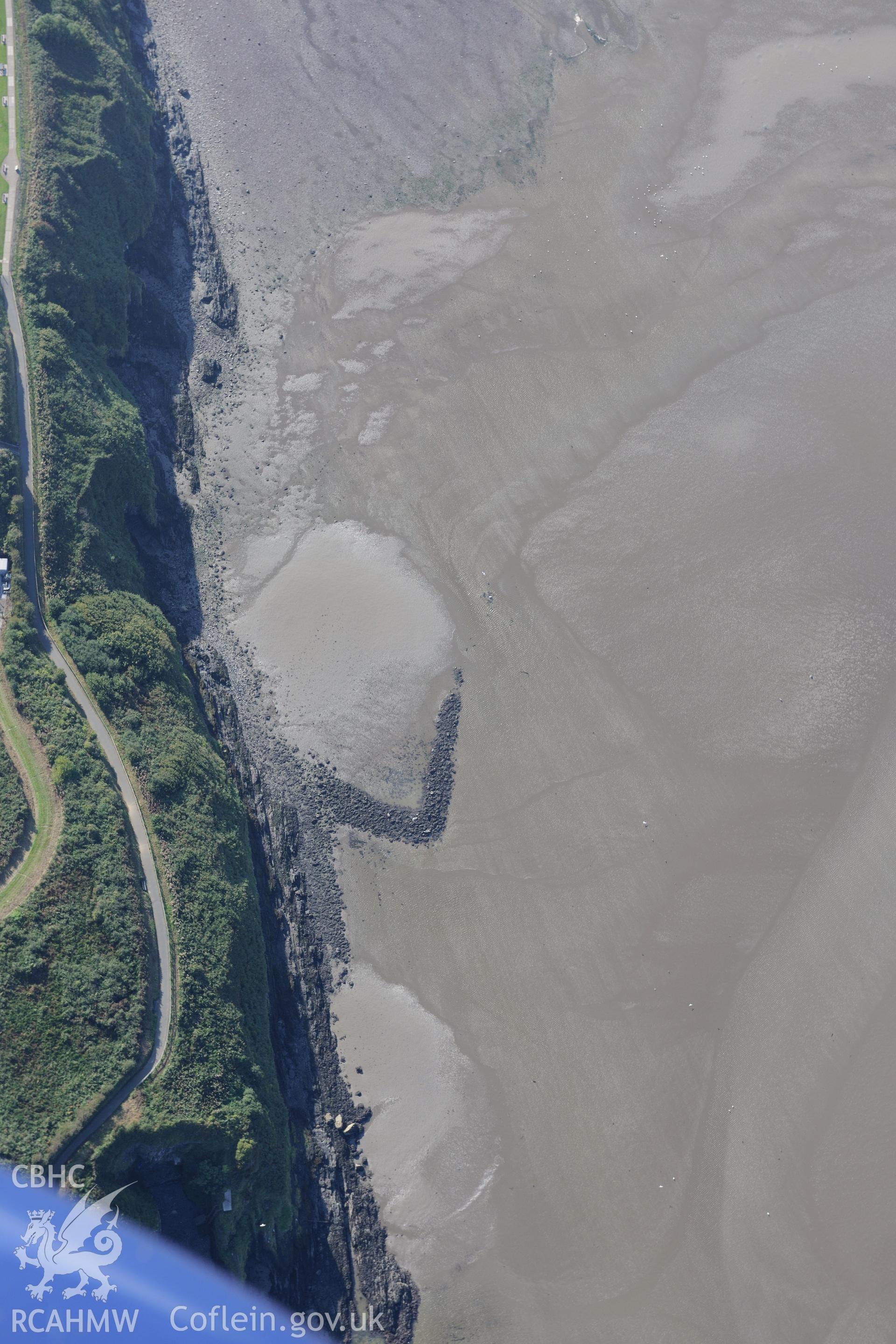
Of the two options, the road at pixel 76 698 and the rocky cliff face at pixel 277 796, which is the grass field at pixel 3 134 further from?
the rocky cliff face at pixel 277 796

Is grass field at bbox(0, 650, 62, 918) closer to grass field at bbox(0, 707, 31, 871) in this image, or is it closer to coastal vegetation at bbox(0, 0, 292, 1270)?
grass field at bbox(0, 707, 31, 871)

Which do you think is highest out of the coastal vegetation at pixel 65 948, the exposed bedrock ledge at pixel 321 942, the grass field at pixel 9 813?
the grass field at pixel 9 813

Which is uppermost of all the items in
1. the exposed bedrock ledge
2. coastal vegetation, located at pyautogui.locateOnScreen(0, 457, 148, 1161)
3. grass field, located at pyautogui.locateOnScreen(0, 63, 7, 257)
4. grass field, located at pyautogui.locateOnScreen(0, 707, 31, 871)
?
grass field, located at pyautogui.locateOnScreen(0, 63, 7, 257)

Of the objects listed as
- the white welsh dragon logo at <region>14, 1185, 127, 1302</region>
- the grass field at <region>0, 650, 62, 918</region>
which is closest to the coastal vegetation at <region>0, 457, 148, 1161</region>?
the grass field at <region>0, 650, 62, 918</region>

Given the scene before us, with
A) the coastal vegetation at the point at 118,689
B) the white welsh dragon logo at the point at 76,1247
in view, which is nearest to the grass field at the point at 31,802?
the coastal vegetation at the point at 118,689

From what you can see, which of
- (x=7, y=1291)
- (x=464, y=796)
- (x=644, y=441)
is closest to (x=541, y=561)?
(x=644, y=441)

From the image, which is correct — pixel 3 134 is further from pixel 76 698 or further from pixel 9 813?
pixel 9 813
